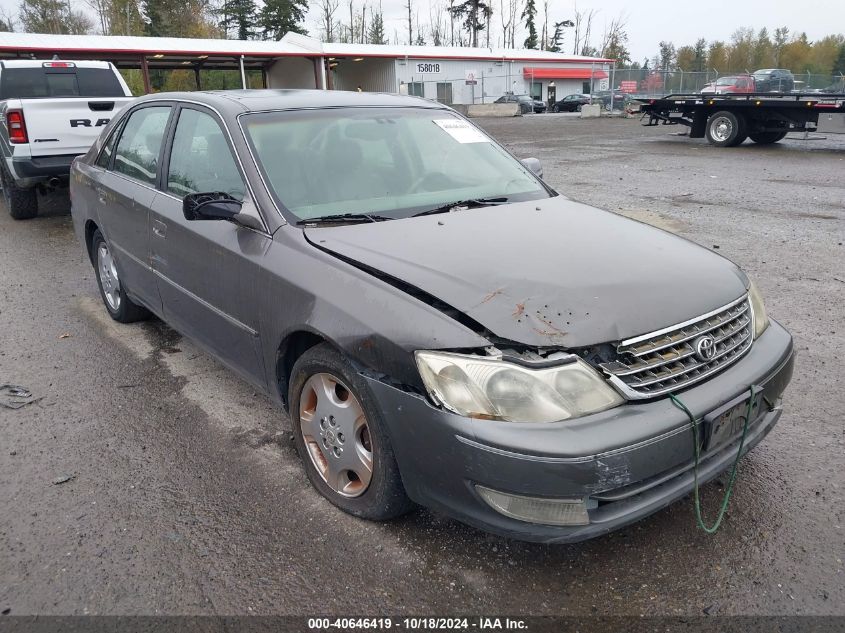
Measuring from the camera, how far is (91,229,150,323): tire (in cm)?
491

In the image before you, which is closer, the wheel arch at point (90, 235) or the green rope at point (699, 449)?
the green rope at point (699, 449)

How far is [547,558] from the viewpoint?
248 centimetres

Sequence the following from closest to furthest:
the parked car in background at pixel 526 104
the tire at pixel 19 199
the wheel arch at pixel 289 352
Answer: the wheel arch at pixel 289 352
the tire at pixel 19 199
the parked car in background at pixel 526 104

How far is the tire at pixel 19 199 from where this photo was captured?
9.09 metres

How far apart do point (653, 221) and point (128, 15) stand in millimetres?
61260

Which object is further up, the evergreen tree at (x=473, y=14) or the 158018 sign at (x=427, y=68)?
the evergreen tree at (x=473, y=14)

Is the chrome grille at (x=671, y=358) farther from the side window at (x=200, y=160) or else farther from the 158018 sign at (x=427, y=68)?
the 158018 sign at (x=427, y=68)

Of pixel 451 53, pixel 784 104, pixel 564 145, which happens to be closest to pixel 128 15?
pixel 451 53

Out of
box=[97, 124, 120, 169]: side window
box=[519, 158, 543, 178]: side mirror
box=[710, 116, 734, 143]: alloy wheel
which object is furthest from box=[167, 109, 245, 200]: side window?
box=[710, 116, 734, 143]: alloy wheel

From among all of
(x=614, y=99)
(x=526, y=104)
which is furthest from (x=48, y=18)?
(x=614, y=99)

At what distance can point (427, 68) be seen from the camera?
46.8 m

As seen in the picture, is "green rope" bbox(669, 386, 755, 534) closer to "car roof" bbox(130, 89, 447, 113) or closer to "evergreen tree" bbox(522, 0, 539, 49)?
"car roof" bbox(130, 89, 447, 113)

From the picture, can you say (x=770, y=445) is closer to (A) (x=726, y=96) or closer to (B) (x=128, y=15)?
(A) (x=726, y=96)

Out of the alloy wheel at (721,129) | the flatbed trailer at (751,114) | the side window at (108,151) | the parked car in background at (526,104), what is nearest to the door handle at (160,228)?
the side window at (108,151)
